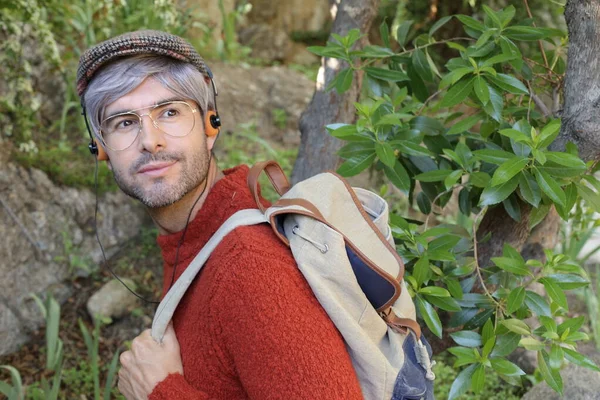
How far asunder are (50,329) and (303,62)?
17.2ft

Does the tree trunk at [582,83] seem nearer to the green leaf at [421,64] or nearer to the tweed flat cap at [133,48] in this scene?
the green leaf at [421,64]

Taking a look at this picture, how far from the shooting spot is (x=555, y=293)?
172 centimetres

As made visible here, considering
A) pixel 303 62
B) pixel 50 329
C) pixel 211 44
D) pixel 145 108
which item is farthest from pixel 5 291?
pixel 303 62

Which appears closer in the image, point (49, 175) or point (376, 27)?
point (49, 175)

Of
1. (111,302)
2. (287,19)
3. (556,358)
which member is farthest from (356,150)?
(287,19)

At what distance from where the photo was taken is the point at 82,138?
4.47 metres

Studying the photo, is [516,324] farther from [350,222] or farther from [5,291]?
[5,291]

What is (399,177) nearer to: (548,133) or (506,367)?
(548,133)

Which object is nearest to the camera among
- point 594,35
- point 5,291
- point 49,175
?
point 594,35

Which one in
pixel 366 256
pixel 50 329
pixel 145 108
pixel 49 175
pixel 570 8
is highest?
pixel 570 8

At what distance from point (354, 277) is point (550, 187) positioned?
24.8 inches

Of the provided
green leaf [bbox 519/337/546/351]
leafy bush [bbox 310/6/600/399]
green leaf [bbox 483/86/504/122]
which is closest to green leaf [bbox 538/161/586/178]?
leafy bush [bbox 310/6/600/399]

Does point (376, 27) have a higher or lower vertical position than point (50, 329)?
higher

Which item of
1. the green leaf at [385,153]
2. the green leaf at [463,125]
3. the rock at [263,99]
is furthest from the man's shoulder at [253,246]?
the rock at [263,99]
